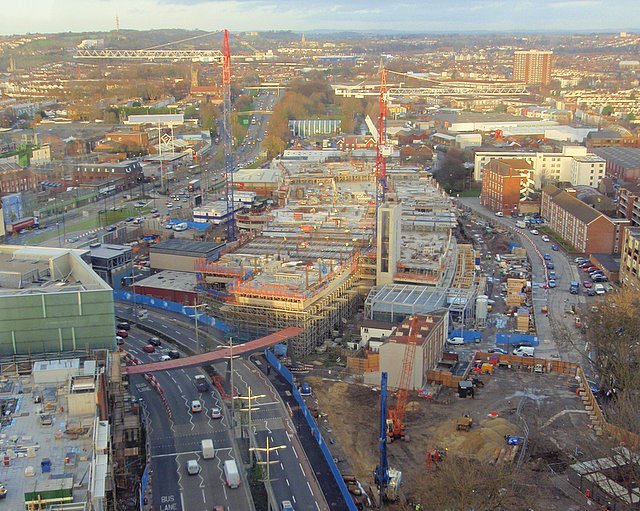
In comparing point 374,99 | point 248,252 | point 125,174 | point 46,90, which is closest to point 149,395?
point 248,252

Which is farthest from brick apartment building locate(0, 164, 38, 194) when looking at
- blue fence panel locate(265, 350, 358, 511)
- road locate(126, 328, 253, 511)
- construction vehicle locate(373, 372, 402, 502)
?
construction vehicle locate(373, 372, 402, 502)

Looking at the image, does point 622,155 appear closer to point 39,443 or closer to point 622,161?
point 622,161

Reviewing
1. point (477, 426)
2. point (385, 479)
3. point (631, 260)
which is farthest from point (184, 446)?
point (631, 260)

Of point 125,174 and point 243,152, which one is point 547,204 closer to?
point 125,174

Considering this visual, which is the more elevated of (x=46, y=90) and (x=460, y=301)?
(x=46, y=90)

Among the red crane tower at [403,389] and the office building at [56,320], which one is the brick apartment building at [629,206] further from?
the office building at [56,320]

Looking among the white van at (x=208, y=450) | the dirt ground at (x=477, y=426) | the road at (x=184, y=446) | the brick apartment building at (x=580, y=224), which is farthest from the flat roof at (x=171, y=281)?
the brick apartment building at (x=580, y=224)

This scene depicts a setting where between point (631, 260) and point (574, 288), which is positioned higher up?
point (631, 260)
